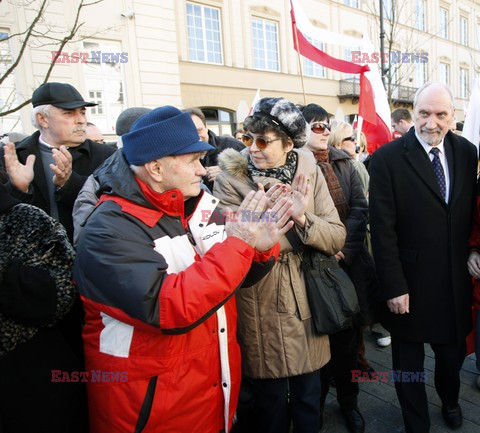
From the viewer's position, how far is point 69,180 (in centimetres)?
232

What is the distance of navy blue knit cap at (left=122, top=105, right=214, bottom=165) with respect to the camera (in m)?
1.56

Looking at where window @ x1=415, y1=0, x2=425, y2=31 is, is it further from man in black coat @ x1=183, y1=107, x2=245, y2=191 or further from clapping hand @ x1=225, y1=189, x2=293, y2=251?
clapping hand @ x1=225, y1=189, x2=293, y2=251

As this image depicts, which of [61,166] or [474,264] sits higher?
[61,166]

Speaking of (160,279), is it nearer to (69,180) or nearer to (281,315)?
(281,315)

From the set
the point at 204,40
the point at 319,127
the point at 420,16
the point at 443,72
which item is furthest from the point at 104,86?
the point at 443,72

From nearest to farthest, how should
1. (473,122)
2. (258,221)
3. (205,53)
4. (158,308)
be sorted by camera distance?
(158,308) → (258,221) → (473,122) → (205,53)

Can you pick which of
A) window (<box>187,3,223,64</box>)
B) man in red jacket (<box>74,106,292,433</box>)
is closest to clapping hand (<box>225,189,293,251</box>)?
man in red jacket (<box>74,106,292,433</box>)

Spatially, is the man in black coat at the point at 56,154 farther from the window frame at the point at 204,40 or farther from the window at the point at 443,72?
the window at the point at 443,72

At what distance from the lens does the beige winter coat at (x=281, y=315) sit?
2.04 meters

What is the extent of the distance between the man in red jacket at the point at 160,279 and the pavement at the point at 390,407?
139 cm

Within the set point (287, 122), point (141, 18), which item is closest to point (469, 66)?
point (141, 18)

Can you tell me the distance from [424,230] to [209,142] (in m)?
2.07

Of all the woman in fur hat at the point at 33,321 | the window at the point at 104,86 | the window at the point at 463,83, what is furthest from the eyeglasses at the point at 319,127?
the window at the point at 463,83

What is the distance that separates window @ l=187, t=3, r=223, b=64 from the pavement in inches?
597
